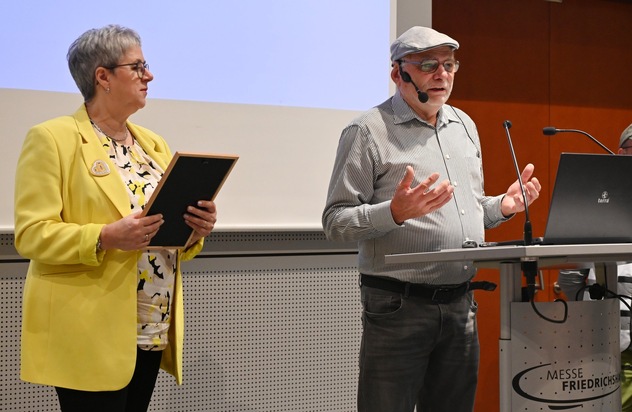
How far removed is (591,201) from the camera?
1.91 metres

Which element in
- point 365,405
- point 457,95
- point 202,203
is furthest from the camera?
point 457,95

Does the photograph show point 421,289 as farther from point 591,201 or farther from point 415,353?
point 591,201

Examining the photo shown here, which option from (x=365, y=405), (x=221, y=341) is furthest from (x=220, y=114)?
(x=365, y=405)

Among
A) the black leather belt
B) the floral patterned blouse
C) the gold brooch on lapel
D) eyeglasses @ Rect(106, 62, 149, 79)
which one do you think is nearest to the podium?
the black leather belt

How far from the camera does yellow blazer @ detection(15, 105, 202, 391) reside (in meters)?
2.12

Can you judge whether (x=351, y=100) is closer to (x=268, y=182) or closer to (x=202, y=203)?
(x=268, y=182)

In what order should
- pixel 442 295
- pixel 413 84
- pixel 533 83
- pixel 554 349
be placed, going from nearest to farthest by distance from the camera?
pixel 554 349, pixel 442 295, pixel 413 84, pixel 533 83

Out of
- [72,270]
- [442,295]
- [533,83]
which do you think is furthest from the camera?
[533,83]

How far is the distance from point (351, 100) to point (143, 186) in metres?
1.61

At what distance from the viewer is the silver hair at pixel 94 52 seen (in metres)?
2.32

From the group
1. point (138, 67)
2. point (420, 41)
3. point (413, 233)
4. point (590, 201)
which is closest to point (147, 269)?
point (138, 67)

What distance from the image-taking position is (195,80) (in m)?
3.35

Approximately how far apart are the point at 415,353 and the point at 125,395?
2.79ft

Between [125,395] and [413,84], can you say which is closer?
[125,395]
